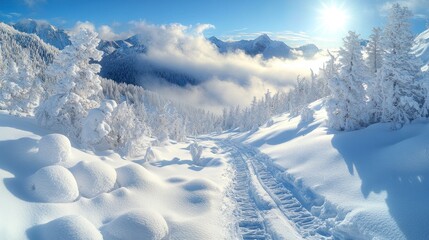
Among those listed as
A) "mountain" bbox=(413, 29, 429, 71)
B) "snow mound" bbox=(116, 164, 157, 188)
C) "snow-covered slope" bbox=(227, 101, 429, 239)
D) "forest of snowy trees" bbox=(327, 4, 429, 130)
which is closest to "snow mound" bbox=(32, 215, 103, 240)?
"snow mound" bbox=(116, 164, 157, 188)

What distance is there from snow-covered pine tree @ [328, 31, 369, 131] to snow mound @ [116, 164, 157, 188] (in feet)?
72.5

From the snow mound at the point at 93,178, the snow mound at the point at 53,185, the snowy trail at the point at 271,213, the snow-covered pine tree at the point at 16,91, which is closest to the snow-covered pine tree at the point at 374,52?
the snowy trail at the point at 271,213

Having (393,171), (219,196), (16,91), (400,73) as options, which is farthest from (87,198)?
(400,73)

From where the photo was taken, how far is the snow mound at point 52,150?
1947 centimetres

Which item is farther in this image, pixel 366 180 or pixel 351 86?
pixel 351 86

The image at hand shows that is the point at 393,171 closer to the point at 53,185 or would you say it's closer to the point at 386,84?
the point at 386,84

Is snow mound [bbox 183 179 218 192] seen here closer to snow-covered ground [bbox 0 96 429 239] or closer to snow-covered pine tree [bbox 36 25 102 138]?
snow-covered ground [bbox 0 96 429 239]

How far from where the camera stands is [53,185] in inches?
643

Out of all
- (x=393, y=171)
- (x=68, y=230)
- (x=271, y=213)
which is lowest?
(x=271, y=213)

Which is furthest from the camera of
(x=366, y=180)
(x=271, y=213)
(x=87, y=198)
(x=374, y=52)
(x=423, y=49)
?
(x=423, y=49)

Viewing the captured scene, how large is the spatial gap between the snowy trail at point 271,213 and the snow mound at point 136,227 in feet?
14.3

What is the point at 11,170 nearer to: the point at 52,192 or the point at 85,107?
the point at 52,192

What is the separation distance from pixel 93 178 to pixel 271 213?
11.0m

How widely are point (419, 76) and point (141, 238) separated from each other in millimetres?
27122
